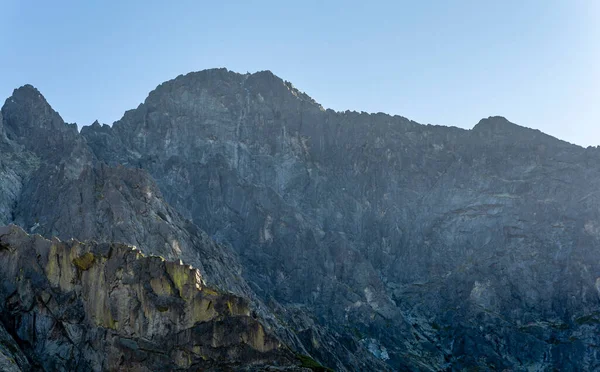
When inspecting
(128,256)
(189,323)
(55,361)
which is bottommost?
(55,361)

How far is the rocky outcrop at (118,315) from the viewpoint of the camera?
146 m

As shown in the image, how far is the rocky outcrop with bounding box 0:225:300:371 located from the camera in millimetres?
146500

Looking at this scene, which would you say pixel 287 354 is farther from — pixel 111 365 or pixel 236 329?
pixel 111 365

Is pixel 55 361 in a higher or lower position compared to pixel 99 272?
lower

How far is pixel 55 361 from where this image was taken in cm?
14600

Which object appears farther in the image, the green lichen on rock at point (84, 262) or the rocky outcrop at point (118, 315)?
the green lichen on rock at point (84, 262)

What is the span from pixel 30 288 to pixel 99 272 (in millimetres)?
14309

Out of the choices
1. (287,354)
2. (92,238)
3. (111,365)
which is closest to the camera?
(111,365)

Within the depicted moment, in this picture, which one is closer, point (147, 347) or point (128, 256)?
point (147, 347)

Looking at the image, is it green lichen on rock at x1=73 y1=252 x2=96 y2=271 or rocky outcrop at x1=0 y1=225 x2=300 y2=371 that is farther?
green lichen on rock at x1=73 y1=252 x2=96 y2=271

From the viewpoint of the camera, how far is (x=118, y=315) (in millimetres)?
151000

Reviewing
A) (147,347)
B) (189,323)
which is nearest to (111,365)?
(147,347)

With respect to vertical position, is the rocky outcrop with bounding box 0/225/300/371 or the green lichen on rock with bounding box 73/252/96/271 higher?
the green lichen on rock with bounding box 73/252/96/271

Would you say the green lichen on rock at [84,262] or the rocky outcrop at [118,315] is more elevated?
the green lichen on rock at [84,262]
